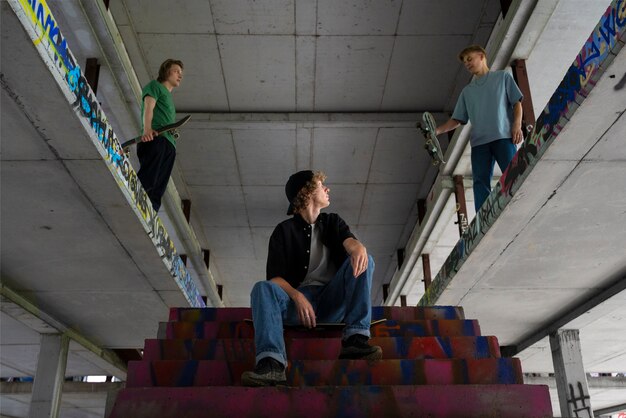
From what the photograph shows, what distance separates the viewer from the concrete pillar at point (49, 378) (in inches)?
311

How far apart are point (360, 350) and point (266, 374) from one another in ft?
2.01

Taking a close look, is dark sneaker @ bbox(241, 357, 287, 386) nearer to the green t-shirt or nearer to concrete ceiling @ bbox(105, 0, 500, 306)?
the green t-shirt

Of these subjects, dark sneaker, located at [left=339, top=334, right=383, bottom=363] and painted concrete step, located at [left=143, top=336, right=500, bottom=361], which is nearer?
dark sneaker, located at [left=339, top=334, right=383, bottom=363]

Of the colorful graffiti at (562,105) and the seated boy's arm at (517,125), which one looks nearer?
the colorful graffiti at (562,105)

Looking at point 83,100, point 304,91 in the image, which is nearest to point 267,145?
point 304,91

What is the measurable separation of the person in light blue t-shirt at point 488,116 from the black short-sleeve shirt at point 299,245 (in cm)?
234

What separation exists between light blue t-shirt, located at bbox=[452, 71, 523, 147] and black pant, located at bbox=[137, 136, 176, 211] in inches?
119

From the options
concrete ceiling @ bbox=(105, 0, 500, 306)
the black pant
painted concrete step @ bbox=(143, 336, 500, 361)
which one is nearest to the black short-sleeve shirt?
painted concrete step @ bbox=(143, 336, 500, 361)

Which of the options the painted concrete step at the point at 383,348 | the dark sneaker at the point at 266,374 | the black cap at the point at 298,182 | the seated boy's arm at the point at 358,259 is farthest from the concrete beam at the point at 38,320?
the seated boy's arm at the point at 358,259

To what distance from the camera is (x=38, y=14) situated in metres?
3.28

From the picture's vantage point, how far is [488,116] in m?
5.52

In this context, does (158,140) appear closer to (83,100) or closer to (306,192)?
(83,100)

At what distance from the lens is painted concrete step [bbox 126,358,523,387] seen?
328 cm

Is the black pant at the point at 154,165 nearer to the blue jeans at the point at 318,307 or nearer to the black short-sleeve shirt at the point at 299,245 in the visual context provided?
the black short-sleeve shirt at the point at 299,245
